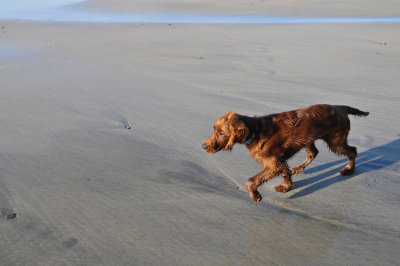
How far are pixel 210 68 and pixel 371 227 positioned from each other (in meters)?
5.43

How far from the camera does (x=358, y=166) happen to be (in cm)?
436

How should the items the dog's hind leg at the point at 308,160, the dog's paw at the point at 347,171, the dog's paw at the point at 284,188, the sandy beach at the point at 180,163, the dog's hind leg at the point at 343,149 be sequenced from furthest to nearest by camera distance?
the dog's hind leg at the point at 308,160 → the dog's paw at the point at 347,171 → the dog's hind leg at the point at 343,149 → the dog's paw at the point at 284,188 → the sandy beach at the point at 180,163

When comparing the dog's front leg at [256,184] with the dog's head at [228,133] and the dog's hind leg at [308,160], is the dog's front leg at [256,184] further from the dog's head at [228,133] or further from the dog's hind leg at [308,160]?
the dog's hind leg at [308,160]

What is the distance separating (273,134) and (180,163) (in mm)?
1176

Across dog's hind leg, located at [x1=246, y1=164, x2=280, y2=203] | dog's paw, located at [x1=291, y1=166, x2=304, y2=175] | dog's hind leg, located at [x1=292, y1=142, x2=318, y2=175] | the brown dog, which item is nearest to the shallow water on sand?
dog's hind leg, located at [x1=292, y1=142, x2=318, y2=175]

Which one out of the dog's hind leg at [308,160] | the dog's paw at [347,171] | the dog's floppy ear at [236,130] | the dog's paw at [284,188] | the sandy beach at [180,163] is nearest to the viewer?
the sandy beach at [180,163]

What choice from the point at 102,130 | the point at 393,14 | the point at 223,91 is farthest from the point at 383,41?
the point at 102,130

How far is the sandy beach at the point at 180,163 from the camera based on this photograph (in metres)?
2.98

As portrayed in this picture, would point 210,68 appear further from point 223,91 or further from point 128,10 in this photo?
point 128,10

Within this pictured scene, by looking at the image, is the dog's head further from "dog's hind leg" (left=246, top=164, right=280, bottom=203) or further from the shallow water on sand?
the shallow water on sand

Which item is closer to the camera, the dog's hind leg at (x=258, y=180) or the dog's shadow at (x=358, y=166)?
the dog's hind leg at (x=258, y=180)

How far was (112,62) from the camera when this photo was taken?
8.68 m

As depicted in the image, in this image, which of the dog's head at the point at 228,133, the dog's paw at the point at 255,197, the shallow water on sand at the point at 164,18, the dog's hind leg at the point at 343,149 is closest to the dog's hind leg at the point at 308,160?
the dog's hind leg at the point at 343,149

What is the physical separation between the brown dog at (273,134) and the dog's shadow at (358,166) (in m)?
0.27
